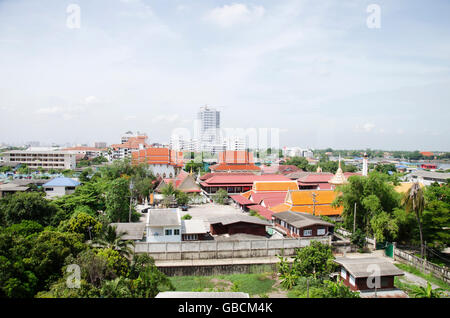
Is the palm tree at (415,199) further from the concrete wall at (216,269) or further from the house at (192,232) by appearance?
the house at (192,232)

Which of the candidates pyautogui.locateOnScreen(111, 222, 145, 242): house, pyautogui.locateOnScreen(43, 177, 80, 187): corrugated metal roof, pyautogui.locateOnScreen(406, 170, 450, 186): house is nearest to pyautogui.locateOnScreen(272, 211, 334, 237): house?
pyautogui.locateOnScreen(111, 222, 145, 242): house

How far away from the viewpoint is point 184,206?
79.5 feet

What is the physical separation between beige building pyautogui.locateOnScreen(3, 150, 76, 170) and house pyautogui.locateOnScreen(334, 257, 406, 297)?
5067 centimetres

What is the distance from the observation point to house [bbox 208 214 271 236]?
51.4 feet

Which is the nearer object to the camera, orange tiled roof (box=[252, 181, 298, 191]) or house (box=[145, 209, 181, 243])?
house (box=[145, 209, 181, 243])

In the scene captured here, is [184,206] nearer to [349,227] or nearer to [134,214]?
[134,214]

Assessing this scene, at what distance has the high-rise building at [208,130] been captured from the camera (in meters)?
86.7

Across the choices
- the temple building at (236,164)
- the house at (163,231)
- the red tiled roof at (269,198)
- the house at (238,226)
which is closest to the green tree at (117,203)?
the house at (163,231)

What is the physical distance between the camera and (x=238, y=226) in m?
15.7

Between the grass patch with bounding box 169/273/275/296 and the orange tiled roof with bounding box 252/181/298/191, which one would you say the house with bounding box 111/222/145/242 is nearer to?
the grass patch with bounding box 169/273/275/296

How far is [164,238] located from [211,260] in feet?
8.47

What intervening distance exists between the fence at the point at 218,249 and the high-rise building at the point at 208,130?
7229 cm
